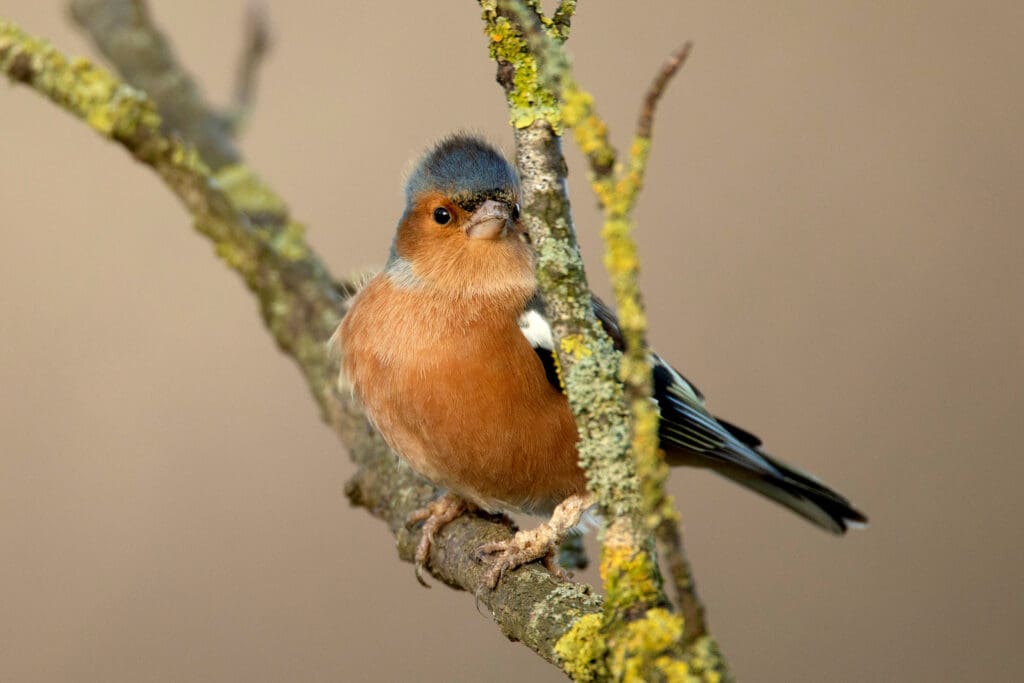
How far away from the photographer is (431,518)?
8.96ft

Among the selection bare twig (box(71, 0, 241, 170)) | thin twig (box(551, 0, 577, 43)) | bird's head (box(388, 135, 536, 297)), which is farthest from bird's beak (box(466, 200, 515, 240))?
thin twig (box(551, 0, 577, 43))

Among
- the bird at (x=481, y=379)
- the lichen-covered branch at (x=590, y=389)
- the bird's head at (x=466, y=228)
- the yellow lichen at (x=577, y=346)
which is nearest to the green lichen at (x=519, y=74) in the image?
the lichen-covered branch at (x=590, y=389)

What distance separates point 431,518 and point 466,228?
747mm

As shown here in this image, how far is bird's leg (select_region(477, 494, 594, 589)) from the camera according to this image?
2295 mm

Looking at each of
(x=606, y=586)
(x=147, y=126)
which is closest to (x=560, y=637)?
(x=606, y=586)

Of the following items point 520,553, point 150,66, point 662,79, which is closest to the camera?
point 662,79

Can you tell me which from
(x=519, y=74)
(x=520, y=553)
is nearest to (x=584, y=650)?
(x=520, y=553)

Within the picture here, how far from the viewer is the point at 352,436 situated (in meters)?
3.22

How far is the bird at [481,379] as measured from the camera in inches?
101

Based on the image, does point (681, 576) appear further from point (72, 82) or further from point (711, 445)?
point (72, 82)

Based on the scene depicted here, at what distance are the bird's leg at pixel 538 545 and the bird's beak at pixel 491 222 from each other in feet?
2.31

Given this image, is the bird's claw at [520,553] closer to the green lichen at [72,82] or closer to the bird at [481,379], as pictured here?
the bird at [481,379]

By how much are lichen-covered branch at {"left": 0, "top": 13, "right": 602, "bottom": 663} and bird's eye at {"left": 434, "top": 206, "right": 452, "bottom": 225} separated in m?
0.59

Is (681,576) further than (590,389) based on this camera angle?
No
